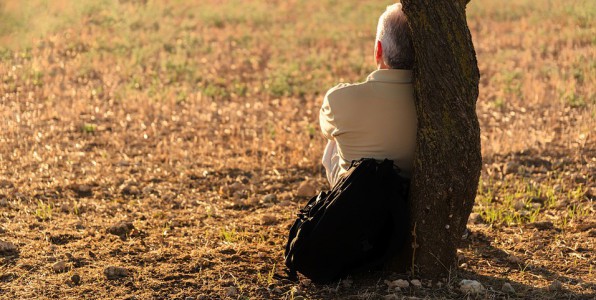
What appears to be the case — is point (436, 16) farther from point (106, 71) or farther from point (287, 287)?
point (106, 71)

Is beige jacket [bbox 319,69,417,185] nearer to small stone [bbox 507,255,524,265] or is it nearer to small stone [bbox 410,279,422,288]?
small stone [bbox 410,279,422,288]

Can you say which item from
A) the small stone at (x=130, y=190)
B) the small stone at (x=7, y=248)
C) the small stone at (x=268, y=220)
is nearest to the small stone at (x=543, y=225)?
the small stone at (x=268, y=220)

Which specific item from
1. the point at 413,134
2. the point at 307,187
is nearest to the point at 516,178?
the point at 307,187

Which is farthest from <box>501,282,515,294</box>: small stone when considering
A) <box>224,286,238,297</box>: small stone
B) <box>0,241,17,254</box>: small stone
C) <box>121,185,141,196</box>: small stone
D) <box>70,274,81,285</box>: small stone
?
<box>121,185,141,196</box>: small stone

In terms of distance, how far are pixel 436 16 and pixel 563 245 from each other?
5.85 feet

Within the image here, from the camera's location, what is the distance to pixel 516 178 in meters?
6.90

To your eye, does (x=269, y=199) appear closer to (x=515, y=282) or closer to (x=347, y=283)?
(x=347, y=283)

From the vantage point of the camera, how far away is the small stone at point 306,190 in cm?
667

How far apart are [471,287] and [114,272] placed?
1.92 meters

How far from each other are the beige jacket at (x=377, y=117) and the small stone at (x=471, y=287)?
70 centimetres

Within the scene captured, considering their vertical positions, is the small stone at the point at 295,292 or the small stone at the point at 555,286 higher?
the small stone at the point at 295,292

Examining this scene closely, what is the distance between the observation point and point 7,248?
199 inches

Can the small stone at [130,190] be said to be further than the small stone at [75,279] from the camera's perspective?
Yes

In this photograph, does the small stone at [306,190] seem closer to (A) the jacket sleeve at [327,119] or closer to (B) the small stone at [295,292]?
(A) the jacket sleeve at [327,119]
